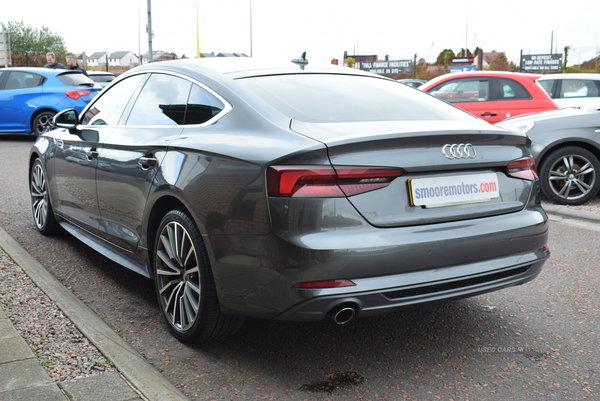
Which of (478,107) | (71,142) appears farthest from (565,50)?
(71,142)

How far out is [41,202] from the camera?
5461 mm

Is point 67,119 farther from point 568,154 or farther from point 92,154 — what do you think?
point 568,154

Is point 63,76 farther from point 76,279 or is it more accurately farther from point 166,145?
point 166,145

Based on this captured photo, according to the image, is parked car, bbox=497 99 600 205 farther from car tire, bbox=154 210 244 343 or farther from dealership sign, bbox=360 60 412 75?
dealership sign, bbox=360 60 412 75

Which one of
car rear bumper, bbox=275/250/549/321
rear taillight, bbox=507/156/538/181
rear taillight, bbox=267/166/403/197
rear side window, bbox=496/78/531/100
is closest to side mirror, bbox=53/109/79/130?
rear taillight, bbox=267/166/403/197

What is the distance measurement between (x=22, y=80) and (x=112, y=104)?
10545 mm

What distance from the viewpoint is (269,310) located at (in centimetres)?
260

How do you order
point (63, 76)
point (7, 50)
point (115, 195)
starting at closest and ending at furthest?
1. point (115, 195)
2. point (63, 76)
3. point (7, 50)

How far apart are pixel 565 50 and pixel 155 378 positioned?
58.9 metres

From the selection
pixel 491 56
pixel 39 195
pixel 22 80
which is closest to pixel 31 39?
pixel 491 56

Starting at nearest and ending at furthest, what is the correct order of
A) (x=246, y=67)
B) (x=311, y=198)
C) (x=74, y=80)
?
1. (x=311, y=198)
2. (x=246, y=67)
3. (x=74, y=80)

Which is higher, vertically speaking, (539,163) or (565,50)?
(565,50)

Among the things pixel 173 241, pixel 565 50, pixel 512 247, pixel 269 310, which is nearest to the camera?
pixel 269 310

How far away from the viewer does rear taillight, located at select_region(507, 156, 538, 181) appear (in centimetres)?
298
